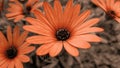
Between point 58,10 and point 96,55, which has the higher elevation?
point 58,10

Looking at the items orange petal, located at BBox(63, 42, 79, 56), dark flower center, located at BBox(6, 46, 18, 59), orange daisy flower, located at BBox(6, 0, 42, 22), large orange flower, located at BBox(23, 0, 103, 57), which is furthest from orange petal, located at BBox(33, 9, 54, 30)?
orange daisy flower, located at BBox(6, 0, 42, 22)

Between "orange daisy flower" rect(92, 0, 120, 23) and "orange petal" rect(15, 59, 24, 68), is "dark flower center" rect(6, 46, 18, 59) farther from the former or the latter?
"orange daisy flower" rect(92, 0, 120, 23)

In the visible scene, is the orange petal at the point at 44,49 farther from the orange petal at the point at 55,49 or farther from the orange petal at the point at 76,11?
the orange petal at the point at 76,11

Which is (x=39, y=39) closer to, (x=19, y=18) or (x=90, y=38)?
(x=90, y=38)

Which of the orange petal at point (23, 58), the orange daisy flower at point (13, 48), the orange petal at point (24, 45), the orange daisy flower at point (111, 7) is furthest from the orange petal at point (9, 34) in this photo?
the orange daisy flower at point (111, 7)

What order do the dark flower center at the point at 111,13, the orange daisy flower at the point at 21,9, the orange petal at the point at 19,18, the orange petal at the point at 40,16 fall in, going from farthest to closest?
the orange daisy flower at the point at 21,9
the orange petal at the point at 19,18
the dark flower center at the point at 111,13
the orange petal at the point at 40,16

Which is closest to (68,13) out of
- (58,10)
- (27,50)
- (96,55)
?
(58,10)

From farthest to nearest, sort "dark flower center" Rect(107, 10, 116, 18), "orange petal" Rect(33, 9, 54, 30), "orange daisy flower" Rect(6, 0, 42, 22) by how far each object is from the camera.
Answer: "orange daisy flower" Rect(6, 0, 42, 22) → "dark flower center" Rect(107, 10, 116, 18) → "orange petal" Rect(33, 9, 54, 30)
